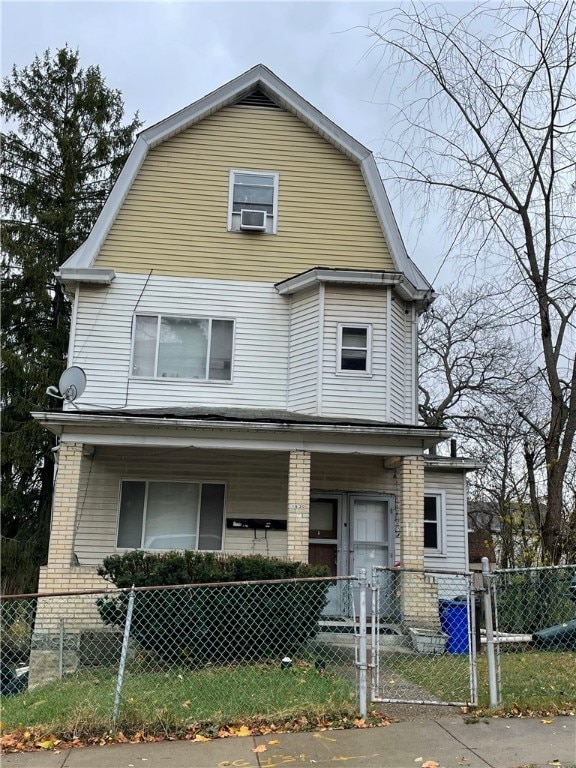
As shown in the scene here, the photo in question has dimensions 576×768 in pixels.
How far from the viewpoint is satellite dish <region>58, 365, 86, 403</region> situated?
450 inches

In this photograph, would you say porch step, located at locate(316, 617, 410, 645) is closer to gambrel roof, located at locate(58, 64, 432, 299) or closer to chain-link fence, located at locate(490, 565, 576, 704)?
chain-link fence, located at locate(490, 565, 576, 704)

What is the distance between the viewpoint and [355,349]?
12.2 m

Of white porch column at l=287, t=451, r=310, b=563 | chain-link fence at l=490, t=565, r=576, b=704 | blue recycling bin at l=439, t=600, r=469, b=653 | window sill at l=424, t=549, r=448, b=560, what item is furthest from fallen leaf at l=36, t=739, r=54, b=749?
window sill at l=424, t=549, r=448, b=560

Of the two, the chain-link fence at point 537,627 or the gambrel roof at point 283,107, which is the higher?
the gambrel roof at point 283,107

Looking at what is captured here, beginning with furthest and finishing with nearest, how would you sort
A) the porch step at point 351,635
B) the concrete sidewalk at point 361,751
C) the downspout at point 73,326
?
the downspout at point 73,326, the porch step at point 351,635, the concrete sidewalk at point 361,751

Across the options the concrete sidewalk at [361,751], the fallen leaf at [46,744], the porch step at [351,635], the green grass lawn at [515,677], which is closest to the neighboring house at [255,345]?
the porch step at [351,635]

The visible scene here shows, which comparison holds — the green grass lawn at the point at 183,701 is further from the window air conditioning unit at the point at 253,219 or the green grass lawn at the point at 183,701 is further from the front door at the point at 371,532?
the window air conditioning unit at the point at 253,219

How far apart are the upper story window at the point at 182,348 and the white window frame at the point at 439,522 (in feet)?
16.3

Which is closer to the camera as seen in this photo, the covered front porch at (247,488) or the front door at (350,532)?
the covered front porch at (247,488)

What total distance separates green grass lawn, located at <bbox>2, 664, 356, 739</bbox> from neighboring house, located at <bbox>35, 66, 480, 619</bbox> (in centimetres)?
385

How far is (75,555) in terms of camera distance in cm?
1101

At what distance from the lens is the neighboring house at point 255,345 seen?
11.6 meters

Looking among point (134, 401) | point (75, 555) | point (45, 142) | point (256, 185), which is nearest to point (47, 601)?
point (75, 555)

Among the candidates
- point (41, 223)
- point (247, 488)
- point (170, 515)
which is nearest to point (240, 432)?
point (247, 488)
